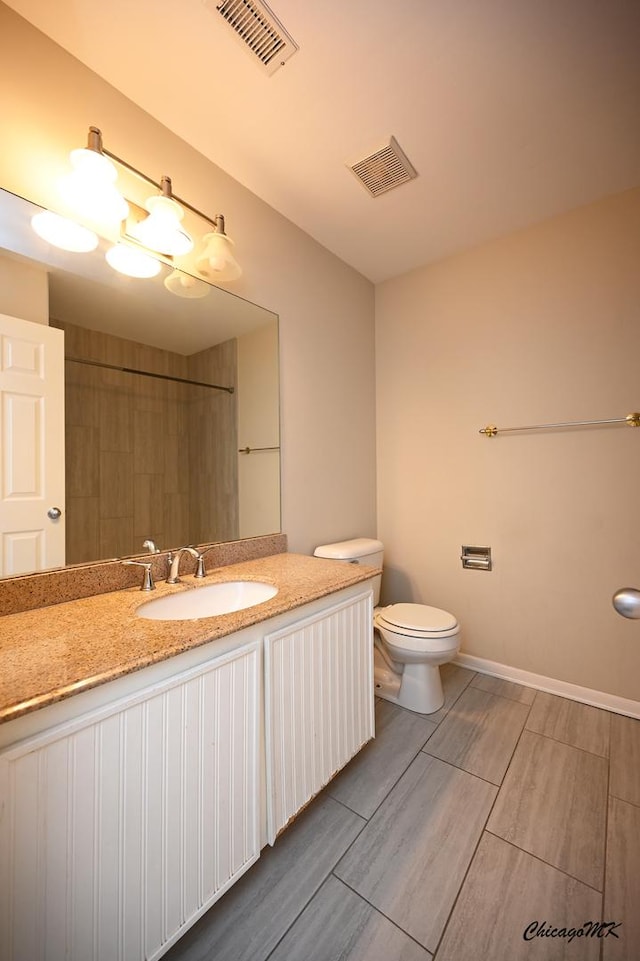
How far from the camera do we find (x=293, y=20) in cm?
106

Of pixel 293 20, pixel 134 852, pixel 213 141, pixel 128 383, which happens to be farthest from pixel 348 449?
pixel 134 852

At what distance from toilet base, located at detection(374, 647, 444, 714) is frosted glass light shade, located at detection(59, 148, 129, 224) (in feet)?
7.15

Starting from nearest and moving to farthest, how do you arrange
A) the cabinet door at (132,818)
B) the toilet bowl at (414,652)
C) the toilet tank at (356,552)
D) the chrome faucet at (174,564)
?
the cabinet door at (132,818) → the chrome faucet at (174,564) → the toilet bowl at (414,652) → the toilet tank at (356,552)

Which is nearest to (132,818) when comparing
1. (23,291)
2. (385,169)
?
(23,291)

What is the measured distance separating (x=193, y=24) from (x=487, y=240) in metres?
1.67

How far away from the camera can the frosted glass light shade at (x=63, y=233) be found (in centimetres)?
105

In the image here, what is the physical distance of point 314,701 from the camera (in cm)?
115

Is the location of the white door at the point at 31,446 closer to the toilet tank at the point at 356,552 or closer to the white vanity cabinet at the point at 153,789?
the white vanity cabinet at the point at 153,789

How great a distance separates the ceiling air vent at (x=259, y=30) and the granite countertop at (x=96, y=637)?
5.55 feet

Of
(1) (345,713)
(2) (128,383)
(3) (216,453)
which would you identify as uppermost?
(2) (128,383)

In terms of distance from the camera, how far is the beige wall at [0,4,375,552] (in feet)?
3.44

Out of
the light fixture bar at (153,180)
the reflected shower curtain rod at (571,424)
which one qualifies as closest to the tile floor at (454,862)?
the reflected shower curtain rod at (571,424)

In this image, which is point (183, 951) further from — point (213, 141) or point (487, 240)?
point (487, 240)

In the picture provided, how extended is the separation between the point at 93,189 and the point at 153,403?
644mm
